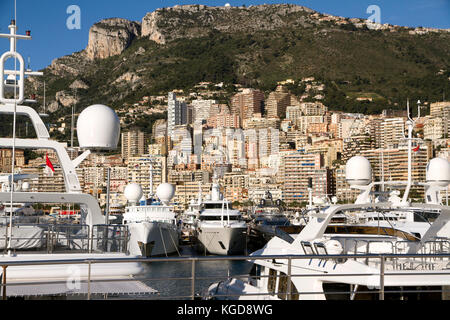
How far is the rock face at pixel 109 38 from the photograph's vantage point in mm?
184000

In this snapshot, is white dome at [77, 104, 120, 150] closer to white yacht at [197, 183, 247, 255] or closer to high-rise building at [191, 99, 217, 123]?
white yacht at [197, 183, 247, 255]

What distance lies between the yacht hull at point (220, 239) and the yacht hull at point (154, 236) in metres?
2.29

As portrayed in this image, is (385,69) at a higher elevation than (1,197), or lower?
higher

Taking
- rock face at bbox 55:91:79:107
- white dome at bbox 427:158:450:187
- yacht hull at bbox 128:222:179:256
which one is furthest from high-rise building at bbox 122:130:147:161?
white dome at bbox 427:158:450:187

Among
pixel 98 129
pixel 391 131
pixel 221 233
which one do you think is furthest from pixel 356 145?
pixel 98 129

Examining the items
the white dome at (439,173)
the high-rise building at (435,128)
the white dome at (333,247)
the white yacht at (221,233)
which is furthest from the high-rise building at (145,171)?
the white dome at (333,247)

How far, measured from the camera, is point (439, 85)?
147 meters

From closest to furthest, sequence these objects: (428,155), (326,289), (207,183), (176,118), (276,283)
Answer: (326,289) < (276,283) < (428,155) < (207,183) < (176,118)

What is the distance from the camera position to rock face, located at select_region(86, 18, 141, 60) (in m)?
184

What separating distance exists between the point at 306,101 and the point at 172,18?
52.2 meters

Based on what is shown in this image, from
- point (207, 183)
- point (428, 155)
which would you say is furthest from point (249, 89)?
point (428, 155)

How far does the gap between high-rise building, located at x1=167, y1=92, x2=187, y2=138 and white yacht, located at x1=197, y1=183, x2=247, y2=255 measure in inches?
4646

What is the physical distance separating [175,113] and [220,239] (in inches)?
4833
